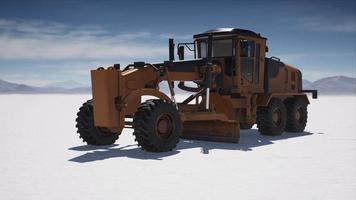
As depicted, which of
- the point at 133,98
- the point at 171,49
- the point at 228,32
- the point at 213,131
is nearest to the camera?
the point at 133,98

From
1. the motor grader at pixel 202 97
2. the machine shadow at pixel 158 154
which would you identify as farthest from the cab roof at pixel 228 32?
the machine shadow at pixel 158 154

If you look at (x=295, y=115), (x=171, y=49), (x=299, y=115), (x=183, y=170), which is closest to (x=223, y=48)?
(x=171, y=49)

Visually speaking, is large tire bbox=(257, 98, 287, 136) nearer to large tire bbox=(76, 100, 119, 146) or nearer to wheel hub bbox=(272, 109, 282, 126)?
wheel hub bbox=(272, 109, 282, 126)

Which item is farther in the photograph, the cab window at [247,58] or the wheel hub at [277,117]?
the wheel hub at [277,117]

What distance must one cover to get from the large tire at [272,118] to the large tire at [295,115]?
91 centimetres

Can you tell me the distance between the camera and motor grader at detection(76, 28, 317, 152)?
433 inches

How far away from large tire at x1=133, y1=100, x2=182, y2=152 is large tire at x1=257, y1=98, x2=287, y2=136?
4279mm

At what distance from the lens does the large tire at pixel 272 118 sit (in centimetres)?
1488

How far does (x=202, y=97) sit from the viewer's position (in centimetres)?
1366

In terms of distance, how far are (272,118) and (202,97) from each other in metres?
2.67

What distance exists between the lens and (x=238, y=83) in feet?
46.7

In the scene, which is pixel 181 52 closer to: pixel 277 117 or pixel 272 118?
pixel 272 118

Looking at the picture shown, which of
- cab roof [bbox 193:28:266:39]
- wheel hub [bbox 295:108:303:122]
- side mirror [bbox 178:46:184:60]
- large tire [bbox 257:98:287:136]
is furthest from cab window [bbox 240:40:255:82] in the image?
wheel hub [bbox 295:108:303:122]

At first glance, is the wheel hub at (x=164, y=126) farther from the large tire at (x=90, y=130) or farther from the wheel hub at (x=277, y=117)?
the wheel hub at (x=277, y=117)
